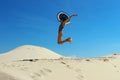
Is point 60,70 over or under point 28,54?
under

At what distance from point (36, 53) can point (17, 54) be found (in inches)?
65.1

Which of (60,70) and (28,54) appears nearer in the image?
(60,70)

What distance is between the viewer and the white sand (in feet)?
34.9

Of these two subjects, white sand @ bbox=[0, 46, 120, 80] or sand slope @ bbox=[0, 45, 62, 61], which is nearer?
white sand @ bbox=[0, 46, 120, 80]

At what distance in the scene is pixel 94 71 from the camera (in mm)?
13805

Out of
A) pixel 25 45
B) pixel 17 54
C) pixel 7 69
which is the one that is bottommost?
pixel 7 69

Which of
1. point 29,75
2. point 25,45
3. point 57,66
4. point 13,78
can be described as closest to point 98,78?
point 57,66

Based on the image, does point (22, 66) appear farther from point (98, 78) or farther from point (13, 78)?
point (98, 78)

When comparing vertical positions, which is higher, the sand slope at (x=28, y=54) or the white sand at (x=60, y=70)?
the sand slope at (x=28, y=54)

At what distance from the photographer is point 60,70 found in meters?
12.4

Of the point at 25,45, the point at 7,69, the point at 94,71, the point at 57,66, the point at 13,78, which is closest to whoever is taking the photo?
the point at 13,78

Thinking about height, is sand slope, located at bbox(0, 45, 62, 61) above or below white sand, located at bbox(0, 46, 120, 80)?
above

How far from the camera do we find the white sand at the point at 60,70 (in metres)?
10.6

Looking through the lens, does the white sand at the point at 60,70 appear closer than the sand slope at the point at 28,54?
Yes
